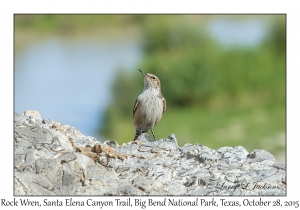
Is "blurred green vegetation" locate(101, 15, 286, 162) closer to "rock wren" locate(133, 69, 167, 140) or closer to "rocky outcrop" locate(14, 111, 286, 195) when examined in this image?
"rock wren" locate(133, 69, 167, 140)

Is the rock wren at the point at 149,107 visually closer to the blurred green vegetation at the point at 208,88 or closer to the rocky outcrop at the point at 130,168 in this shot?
the rocky outcrop at the point at 130,168

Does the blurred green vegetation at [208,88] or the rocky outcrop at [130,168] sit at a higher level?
the blurred green vegetation at [208,88]

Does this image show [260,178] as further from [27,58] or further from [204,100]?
[27,58]

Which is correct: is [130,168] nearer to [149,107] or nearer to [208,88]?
[149,107]

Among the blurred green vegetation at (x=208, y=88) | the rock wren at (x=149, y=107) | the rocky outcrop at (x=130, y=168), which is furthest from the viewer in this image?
the blurred green vegetation at (x=208, y=88)

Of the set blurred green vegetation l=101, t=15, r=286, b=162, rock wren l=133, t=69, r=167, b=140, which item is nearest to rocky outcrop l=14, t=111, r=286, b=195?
rock wren l=133, t=69, r=167, b=140

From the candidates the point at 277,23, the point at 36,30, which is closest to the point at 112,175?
the point at 277,23

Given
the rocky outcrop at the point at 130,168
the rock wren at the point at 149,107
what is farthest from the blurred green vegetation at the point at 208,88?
the rocky outcrop at the point at 130,168
